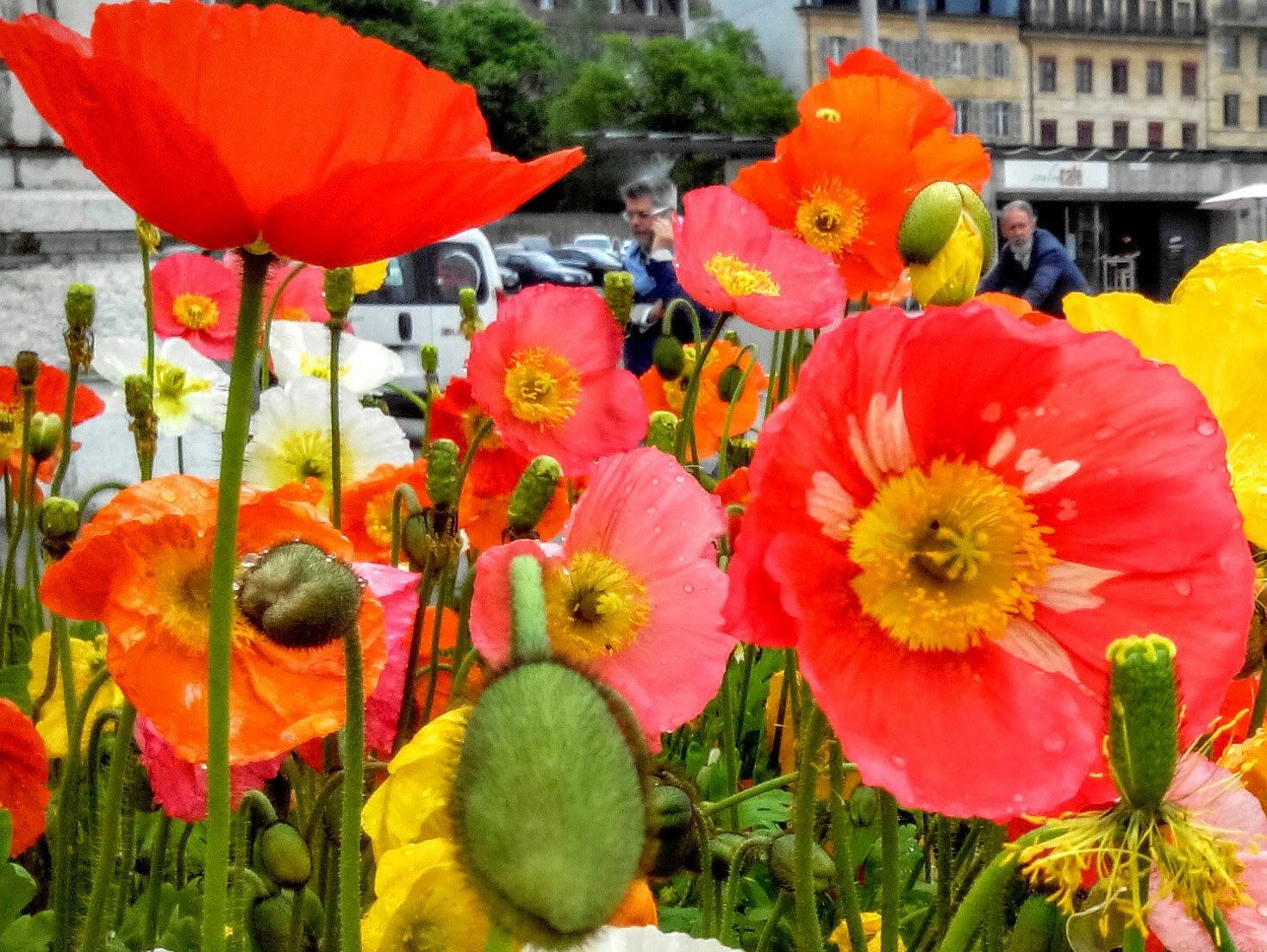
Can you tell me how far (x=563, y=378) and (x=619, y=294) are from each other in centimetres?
11

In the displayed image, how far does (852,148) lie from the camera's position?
0.94 m

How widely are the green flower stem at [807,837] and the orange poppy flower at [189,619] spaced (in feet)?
0.56

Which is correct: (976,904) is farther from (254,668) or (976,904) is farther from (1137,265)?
(1137,265)

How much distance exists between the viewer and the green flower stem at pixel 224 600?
37 centimetres

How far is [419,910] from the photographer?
1.42ft

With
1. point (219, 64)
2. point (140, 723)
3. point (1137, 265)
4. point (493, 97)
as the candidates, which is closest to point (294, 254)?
point (219, 64)

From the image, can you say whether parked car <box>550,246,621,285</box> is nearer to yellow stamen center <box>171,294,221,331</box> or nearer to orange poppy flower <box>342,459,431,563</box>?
yellow stamen center <box>171,294,221,331</box>

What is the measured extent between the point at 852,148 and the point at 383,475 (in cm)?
35

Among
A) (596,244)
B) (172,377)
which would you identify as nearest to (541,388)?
(172,377)

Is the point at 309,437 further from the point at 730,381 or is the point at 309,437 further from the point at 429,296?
the point at 429,296

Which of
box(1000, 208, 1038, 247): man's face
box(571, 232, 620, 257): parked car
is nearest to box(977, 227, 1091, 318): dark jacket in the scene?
box(1000, 208, 1038, 247): man's face

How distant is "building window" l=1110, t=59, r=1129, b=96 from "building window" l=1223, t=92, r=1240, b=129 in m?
2.33

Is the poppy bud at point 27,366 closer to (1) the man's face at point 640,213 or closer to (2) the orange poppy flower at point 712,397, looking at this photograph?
(2) the orange poppy flower at point 712,397

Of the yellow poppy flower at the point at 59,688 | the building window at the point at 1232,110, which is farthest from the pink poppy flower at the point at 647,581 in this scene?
the building window at the point at 1232,110
